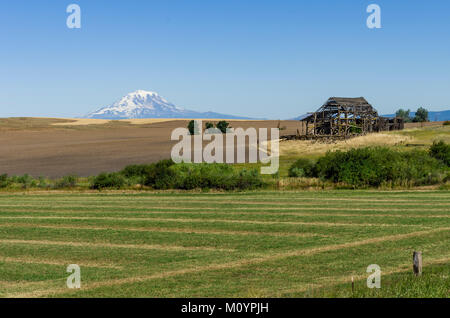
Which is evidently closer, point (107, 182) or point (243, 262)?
point (243, 262)

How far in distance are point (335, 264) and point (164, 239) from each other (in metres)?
7.81

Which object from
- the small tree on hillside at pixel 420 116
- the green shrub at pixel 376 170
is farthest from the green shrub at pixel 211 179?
the small tree on hillside at pixel 420 116

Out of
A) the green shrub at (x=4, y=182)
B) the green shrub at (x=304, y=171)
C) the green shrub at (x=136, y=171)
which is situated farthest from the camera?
the green shrub at (x=136, y=171)

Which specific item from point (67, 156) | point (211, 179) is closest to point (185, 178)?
point (211, 179)

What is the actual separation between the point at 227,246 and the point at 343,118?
64.8 meters

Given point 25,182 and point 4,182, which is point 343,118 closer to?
point 25,182

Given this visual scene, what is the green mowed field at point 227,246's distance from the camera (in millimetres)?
14570

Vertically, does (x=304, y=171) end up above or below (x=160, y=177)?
above

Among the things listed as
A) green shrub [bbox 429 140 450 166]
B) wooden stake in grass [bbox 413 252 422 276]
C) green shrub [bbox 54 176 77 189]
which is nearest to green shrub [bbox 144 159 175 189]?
green shrub [bbox 54 176 77 189]

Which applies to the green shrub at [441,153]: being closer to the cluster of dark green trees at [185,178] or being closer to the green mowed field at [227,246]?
the green mowed field at [227,246]

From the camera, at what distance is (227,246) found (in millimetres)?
20703

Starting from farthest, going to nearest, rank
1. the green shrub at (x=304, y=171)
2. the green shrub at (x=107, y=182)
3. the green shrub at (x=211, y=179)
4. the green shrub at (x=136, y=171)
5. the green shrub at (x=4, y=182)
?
the green shrub at (x=136, y=171), the green shrub at (x=304, y=171), the green shrub at (x=4, y=182), the green shrub at (x=107, y=182), the green shrub at (x=211, y=179)

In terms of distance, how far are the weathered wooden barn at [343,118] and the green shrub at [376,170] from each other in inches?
1497
